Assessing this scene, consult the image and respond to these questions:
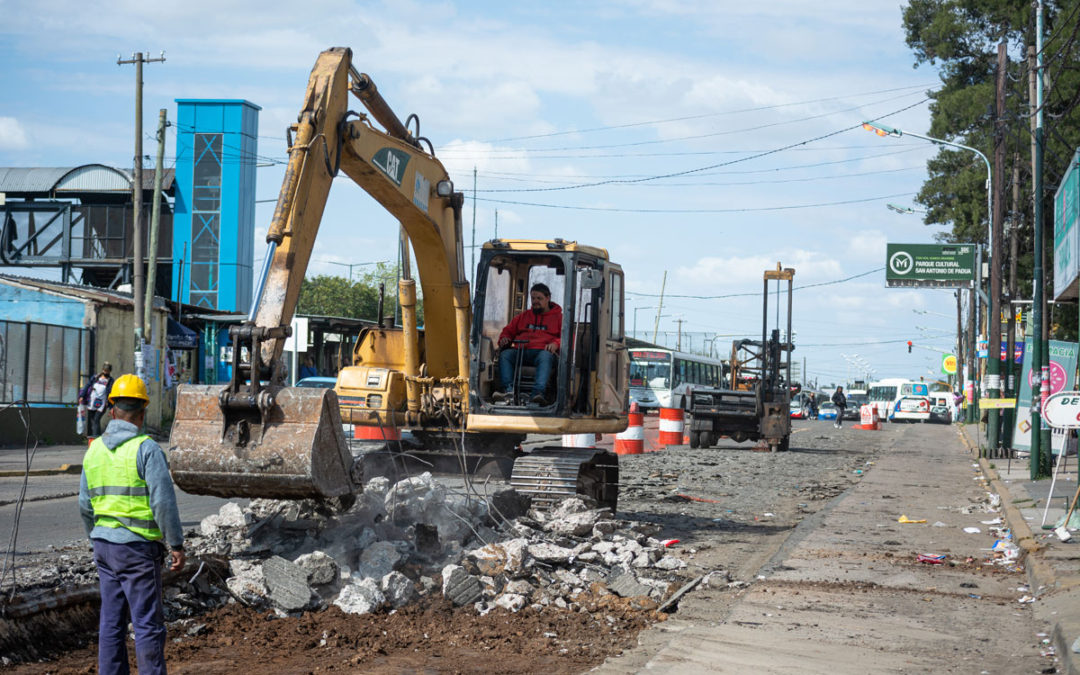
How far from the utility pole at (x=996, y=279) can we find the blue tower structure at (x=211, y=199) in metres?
31.5

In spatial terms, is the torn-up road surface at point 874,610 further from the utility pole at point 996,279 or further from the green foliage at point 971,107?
the green foliage at point 971,107

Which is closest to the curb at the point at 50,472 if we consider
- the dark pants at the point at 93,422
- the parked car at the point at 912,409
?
the dark pants at the point at 93,422

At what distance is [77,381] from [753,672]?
25.7m

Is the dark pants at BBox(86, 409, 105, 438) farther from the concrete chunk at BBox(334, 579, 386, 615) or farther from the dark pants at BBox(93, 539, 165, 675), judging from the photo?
the dark pants at BBox(93, 539, 165, 675)

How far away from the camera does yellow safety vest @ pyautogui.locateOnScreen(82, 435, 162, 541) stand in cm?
564

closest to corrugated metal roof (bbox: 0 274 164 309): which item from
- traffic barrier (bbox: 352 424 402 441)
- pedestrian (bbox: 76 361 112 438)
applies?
pedestrian (bbox: 76 361 112 438)

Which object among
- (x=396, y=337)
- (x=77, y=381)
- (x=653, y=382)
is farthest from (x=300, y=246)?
(x=653, y=382)

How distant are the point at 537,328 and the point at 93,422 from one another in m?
16.2

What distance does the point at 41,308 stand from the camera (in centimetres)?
3028

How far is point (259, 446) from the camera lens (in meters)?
8.06

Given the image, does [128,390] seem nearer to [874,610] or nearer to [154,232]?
[874,610]

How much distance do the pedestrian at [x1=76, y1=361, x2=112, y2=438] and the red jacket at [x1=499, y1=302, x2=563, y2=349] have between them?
14.6 m

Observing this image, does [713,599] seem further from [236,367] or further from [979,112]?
[979,112]

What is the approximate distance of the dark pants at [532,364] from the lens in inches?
455
